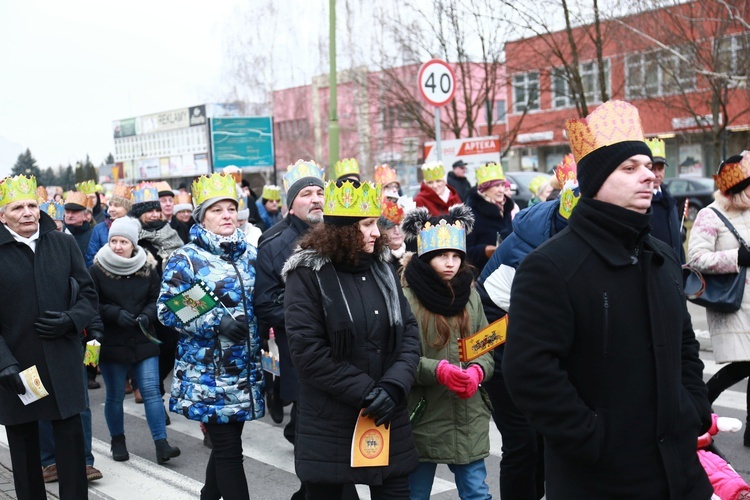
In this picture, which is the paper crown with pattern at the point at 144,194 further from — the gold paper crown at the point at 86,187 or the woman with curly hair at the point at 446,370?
the woman with curly hair at the point at 446,370

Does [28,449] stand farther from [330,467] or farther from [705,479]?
[705,479]

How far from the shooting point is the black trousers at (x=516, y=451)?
466 cm

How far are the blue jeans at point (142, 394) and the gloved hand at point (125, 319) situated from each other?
0.34 metres

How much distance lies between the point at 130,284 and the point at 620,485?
4944mm

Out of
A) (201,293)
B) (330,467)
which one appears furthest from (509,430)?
(201,293)

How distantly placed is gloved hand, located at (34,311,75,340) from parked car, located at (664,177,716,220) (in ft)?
80.0

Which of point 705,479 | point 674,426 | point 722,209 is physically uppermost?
point 722,209

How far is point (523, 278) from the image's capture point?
9.27 ft

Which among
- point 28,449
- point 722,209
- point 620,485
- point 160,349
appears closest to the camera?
point 620,485

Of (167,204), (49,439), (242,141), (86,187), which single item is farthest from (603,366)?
(242,141)

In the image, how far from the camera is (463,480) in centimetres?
458

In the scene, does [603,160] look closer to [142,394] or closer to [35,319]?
[35,319]

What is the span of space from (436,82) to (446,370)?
7.45 m

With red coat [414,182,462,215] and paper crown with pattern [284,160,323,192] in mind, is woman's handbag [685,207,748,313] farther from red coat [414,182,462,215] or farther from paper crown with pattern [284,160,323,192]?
red coat [414,182,462,215]
